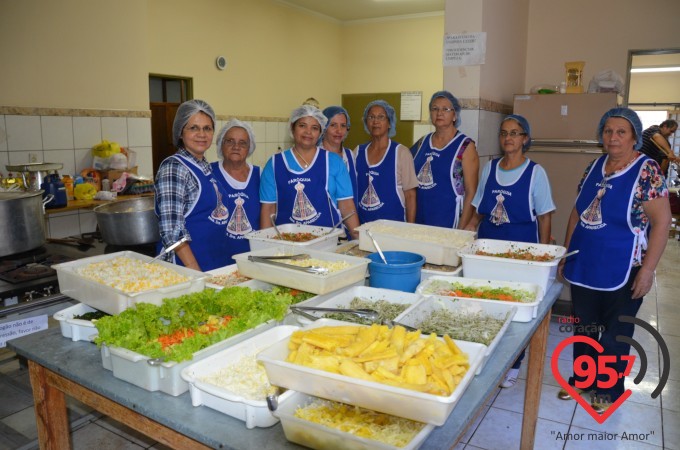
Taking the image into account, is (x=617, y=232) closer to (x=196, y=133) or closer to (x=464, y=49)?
(x=464, y=49)

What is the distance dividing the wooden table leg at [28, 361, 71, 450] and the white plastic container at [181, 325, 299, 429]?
71 cm

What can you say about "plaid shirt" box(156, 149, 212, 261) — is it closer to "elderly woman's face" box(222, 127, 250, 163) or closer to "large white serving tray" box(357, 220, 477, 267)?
"elderly woman's face" box(222, 127, 250, 163)

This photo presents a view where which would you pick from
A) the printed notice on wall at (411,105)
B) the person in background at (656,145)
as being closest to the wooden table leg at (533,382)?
the person in background at (656,145)

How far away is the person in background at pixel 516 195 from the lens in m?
3.23

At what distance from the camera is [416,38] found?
906 centimetres

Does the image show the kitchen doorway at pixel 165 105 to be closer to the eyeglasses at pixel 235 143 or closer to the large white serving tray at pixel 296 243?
the eyeglasses at pixel 235 143

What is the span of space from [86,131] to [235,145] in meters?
2.54

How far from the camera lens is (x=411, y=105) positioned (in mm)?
9094

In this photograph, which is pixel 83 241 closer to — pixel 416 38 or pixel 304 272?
pixel 304 272

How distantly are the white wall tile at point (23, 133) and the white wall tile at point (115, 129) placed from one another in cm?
60

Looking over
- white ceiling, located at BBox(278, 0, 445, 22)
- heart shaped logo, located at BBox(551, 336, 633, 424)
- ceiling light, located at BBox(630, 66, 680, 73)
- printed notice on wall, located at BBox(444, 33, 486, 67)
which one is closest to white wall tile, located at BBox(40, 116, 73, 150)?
printed notice on wall, located at BBox(444, 33, 486, 67)

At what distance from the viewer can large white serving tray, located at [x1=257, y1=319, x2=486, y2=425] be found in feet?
3.56

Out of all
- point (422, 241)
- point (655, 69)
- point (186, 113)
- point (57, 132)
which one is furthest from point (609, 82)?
point (655, 69)

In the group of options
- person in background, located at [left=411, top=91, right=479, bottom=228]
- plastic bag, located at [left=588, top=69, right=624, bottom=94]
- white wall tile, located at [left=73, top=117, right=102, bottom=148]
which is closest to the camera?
person in background, located at [left=411, top=91, right=479, bottom=228]
